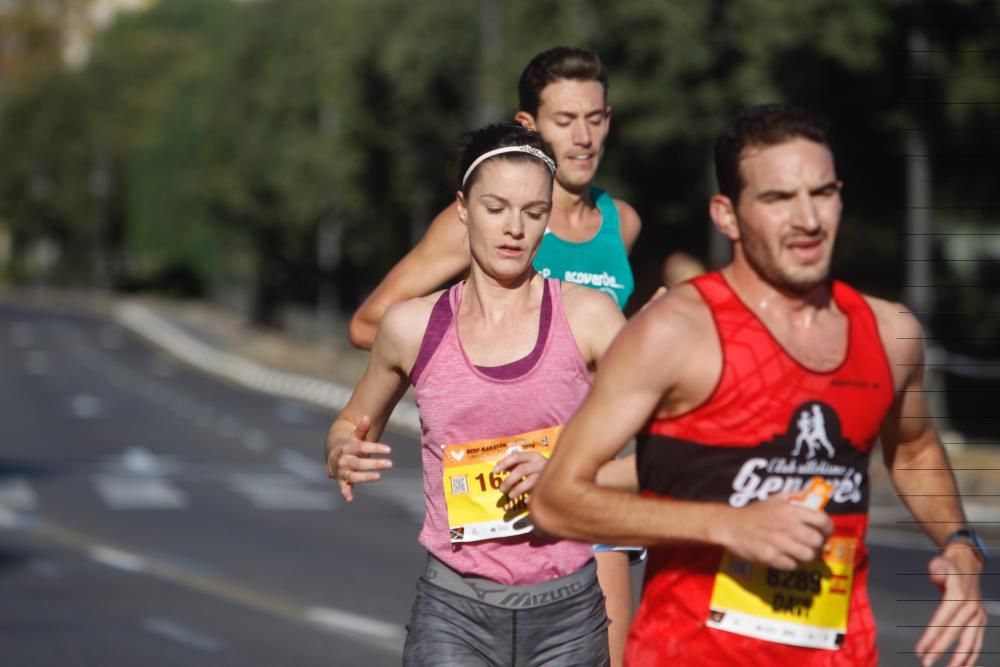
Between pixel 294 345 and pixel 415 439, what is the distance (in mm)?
32903

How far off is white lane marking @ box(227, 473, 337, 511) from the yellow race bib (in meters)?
17.9

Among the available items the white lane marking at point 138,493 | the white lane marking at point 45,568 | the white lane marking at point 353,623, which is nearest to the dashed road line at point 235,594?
the white lane marking at point 353,623

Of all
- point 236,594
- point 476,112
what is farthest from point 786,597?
point 476,112

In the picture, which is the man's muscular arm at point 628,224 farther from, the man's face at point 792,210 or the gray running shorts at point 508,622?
the man's face at point 792,210

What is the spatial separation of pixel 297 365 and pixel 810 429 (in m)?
50.6

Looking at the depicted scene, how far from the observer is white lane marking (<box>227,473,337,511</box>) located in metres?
22.3

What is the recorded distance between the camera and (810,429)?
4066 millimetres

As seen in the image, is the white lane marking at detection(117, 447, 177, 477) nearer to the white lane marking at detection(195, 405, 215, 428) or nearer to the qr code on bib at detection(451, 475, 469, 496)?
the white lane marking at detection(195, 405, 215, 428)

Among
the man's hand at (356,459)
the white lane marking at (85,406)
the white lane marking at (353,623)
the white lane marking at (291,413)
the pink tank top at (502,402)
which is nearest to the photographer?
the pink tank top at (502,402)

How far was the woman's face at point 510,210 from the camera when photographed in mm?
5129

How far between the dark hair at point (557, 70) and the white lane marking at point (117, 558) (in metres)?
11.2

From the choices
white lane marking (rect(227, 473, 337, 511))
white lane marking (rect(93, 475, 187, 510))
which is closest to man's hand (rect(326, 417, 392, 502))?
white lane marking (rect(227, 473, 337, 511))

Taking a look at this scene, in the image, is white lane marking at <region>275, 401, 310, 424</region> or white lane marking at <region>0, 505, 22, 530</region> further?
white lane marking at <region>275, 401, 310, 424</region>

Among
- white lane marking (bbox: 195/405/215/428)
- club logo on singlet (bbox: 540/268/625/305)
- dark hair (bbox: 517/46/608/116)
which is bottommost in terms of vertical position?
white lane marking (bbox: 195/405/215/428)
